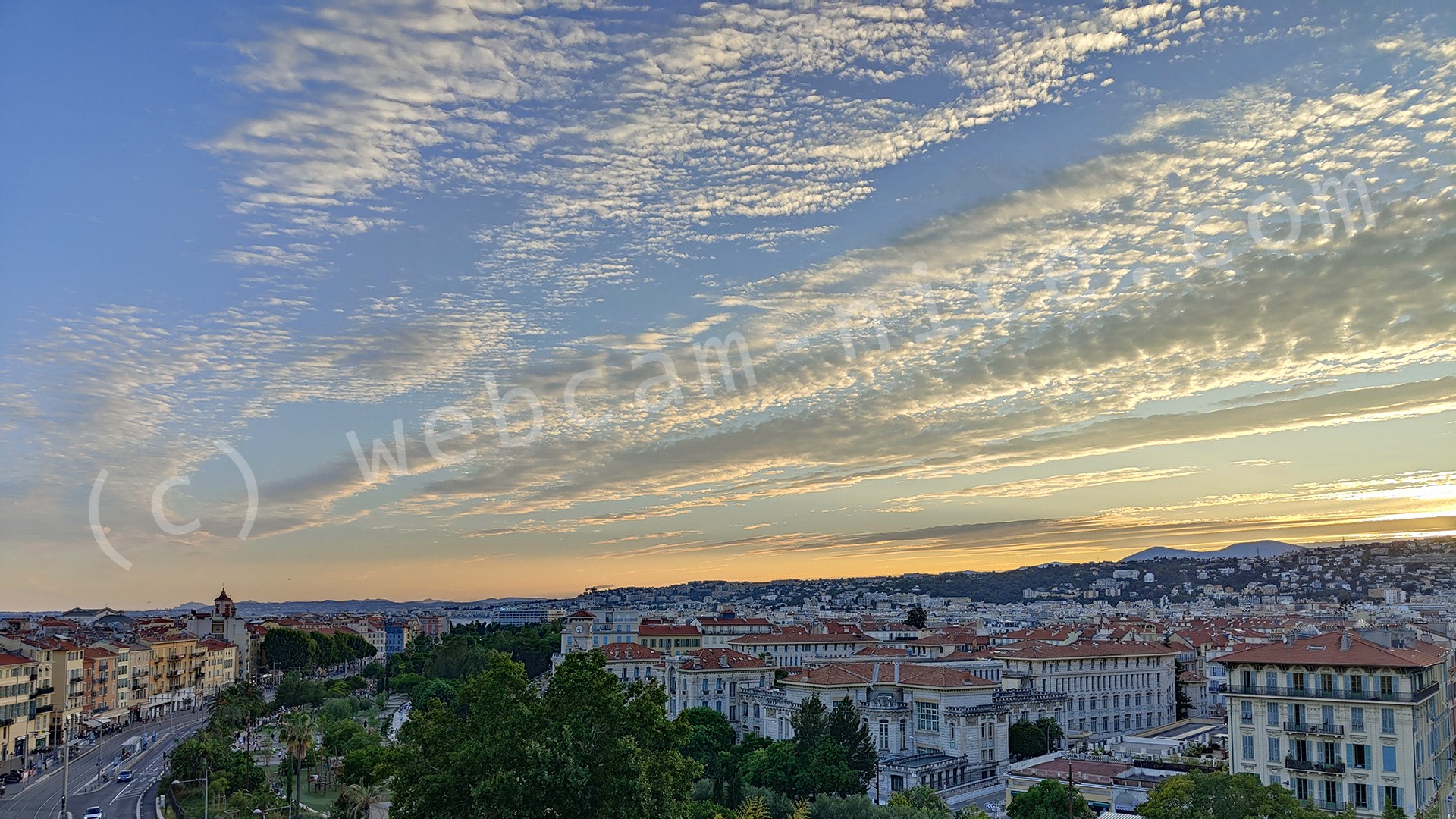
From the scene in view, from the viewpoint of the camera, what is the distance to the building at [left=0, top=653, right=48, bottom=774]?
Result: 225 ft

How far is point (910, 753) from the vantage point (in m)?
65.8

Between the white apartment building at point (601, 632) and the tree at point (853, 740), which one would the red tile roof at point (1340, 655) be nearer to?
the tree at point (853, 740)

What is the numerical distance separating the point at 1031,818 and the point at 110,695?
85682 millimetres

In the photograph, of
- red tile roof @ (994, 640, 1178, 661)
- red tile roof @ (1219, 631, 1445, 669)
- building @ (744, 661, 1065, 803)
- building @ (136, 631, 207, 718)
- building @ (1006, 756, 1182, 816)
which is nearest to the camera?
red tile roof @ (1219, 631, 1445, 669)

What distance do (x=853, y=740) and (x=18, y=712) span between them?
5761 centimetres

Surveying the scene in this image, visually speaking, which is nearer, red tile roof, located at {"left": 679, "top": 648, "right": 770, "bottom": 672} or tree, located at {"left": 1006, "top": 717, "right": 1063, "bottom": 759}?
tree, located at {"left": 1006, "top": 717, "right": 1063, "bottom": 759}

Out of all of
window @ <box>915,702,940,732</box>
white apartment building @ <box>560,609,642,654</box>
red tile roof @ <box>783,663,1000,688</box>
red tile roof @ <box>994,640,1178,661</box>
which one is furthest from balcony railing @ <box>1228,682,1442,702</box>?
white apartment building @ <box>560,609,642,654</box>

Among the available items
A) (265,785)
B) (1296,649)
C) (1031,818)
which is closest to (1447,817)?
(1296,649)

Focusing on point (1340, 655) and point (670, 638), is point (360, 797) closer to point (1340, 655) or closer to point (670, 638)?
point (1340, 655)

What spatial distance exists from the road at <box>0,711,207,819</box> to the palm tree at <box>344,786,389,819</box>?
11.0m

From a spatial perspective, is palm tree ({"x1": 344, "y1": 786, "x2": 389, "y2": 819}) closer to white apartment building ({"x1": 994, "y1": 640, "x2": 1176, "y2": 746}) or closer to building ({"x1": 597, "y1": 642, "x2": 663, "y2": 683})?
building ({"x1": 597, "y1": 642, "x2": 663, "y2": 683})

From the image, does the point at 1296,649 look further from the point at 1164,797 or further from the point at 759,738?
the point at 759,738

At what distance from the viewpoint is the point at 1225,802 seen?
30078mm

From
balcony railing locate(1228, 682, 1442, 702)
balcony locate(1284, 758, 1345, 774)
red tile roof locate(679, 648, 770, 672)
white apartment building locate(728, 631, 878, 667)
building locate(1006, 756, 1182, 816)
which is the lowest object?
white apartment building locate(728, 631, 878, 667)
